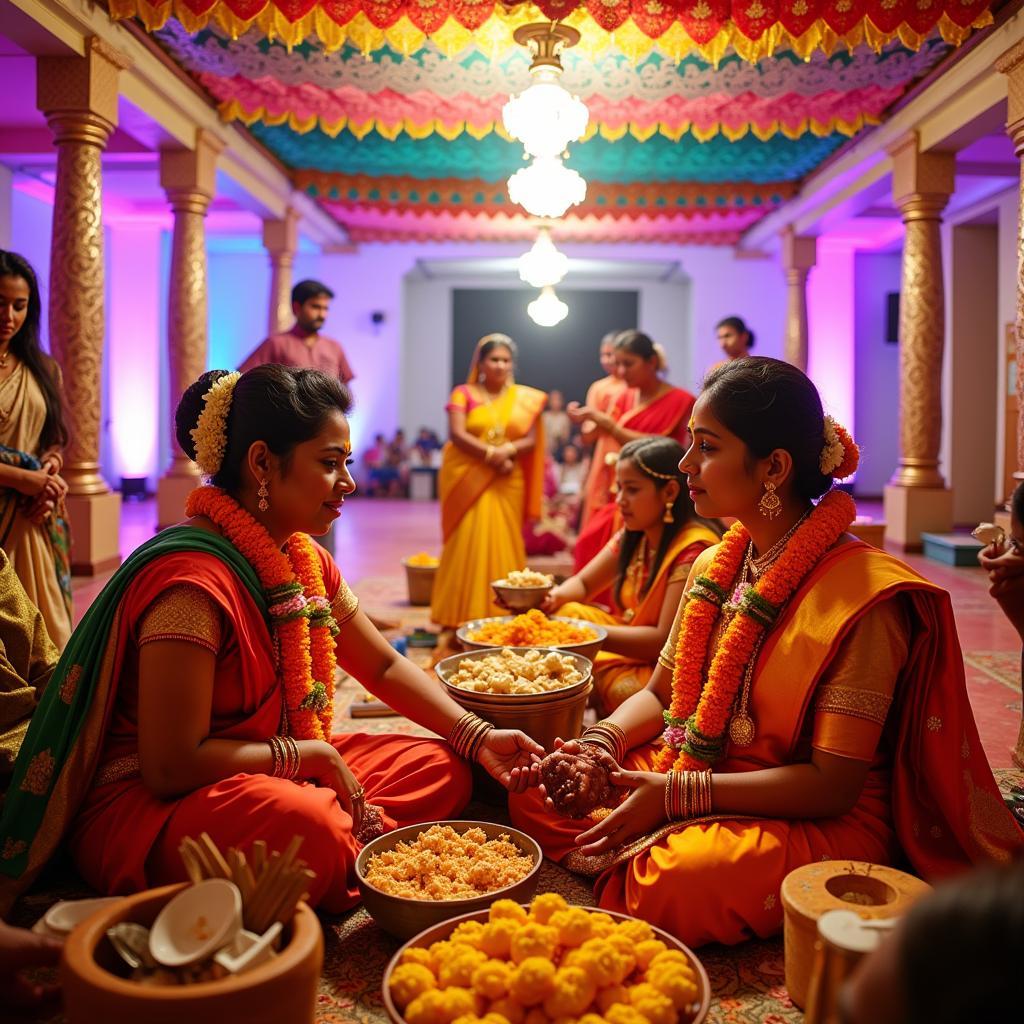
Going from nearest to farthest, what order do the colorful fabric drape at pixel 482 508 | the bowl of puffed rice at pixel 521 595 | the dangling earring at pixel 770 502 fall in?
the dangling earring at pixel 770 502 → the bowl of puffed rice at pixel 521 595 → the colorful fabric drape at pixel 482 508

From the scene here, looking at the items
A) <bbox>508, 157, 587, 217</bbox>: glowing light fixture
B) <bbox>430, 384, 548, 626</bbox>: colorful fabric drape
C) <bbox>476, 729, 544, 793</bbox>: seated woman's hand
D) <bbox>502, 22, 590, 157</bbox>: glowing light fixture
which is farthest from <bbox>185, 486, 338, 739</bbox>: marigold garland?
<bbox>508, 157, 587, 217</bbox>: glowing light fixture

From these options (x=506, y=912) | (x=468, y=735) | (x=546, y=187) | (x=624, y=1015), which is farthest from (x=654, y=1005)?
(x=546, y=187)

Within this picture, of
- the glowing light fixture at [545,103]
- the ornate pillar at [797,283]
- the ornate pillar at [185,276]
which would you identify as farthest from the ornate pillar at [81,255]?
the ornate pillar at [797,283]

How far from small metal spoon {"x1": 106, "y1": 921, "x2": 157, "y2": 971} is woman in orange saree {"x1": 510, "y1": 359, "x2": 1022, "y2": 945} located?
948 millimetres

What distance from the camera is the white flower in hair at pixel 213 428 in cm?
205

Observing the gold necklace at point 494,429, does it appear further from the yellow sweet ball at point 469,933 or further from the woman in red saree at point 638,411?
the yellow sweet ball at point 469,933

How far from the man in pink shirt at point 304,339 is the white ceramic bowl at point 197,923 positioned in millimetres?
4737

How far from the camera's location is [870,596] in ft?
6.23

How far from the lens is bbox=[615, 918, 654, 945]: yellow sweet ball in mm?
1583

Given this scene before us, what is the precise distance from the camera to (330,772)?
205cm

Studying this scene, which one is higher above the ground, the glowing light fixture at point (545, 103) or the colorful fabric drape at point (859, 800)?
the glowing light fixture at point (545, 103)

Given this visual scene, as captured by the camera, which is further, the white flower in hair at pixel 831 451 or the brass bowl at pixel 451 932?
the white flower in hair at pixel 831 451

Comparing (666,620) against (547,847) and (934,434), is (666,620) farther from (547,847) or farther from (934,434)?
(934,434)

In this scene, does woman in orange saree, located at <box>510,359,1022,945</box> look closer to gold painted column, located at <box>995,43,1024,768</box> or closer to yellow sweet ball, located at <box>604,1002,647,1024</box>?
yellow sweet ball, located at <box>604,1002,647,1024</box>
